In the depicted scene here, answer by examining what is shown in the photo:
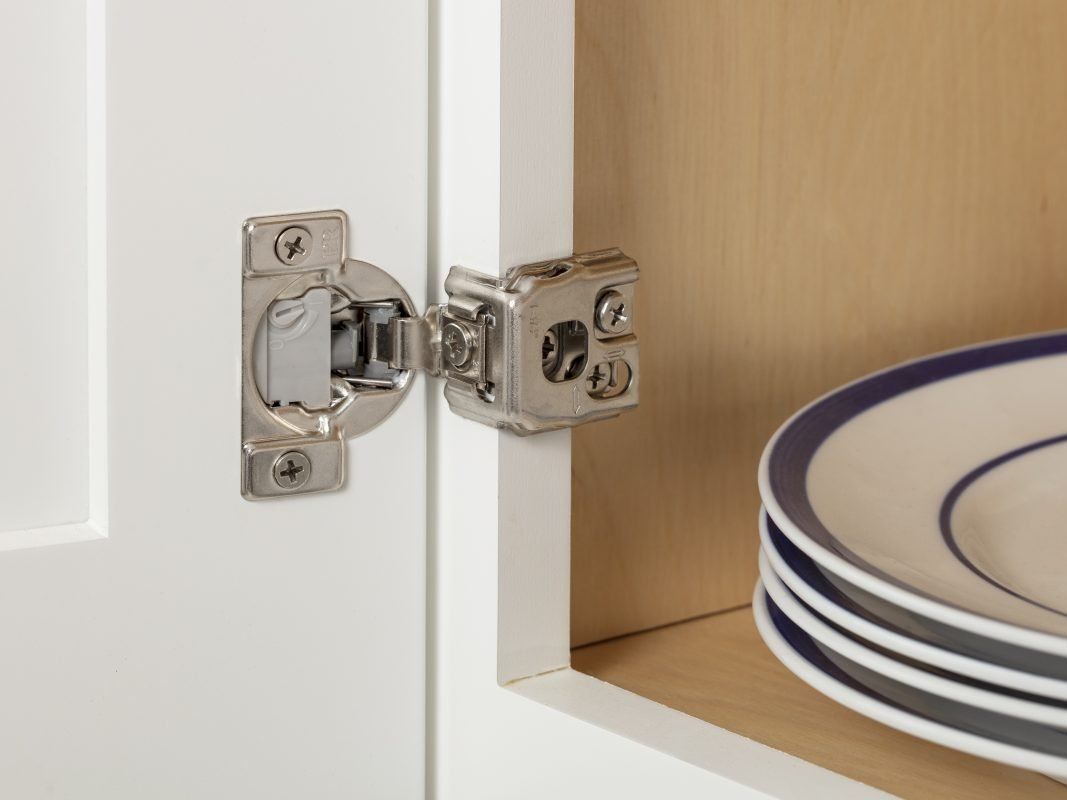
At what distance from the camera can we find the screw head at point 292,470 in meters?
0.44

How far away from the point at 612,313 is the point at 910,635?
14cm

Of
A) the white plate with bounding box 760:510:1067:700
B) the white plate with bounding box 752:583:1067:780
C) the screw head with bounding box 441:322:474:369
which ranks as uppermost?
the screw head with bounding box 441:322:474:369

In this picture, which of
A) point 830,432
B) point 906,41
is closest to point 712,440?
point 830,432

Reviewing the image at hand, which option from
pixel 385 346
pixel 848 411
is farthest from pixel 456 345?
pixel 848 411

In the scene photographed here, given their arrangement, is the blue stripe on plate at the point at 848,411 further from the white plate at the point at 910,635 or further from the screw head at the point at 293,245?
the screw head at the point at 293,245

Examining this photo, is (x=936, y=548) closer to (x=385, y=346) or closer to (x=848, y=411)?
(x=848, y=411)

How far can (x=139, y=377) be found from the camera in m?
0.41

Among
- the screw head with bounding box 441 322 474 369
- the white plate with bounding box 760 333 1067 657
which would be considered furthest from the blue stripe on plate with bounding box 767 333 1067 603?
the screw head with bounding box 441 322 474 369

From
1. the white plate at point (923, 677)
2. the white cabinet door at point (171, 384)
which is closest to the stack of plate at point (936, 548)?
the white plate at point (923, 677)

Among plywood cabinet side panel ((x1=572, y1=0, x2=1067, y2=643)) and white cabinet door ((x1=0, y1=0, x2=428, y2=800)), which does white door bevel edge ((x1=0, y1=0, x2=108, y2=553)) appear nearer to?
white cabinet door ((x1=0, y1=0, x2=428, y2=800))

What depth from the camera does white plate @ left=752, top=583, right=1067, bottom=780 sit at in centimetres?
36

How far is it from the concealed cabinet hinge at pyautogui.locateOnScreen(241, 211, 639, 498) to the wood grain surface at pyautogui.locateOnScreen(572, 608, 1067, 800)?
110 mm

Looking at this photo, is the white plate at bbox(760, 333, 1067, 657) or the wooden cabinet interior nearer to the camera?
the white plate at bbox(760, 333, 1067, 657)

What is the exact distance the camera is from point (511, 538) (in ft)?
1.51
